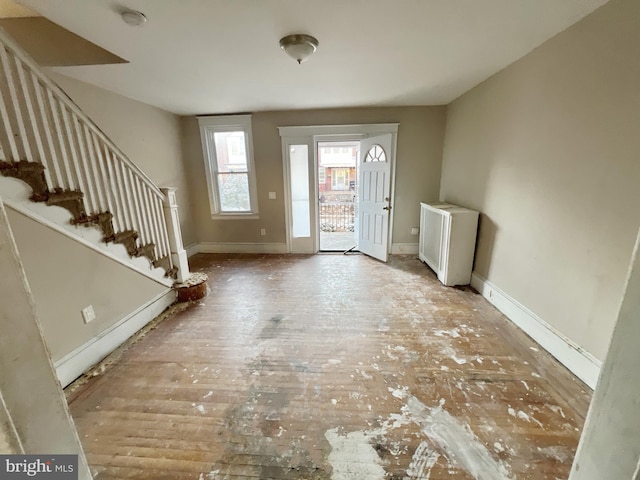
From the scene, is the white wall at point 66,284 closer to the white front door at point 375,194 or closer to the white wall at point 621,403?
the white wall at point 621,403

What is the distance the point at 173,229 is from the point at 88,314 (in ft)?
3.76

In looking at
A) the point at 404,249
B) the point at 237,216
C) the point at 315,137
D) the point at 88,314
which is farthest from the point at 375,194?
the point at 88,314

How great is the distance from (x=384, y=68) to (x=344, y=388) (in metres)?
2.84

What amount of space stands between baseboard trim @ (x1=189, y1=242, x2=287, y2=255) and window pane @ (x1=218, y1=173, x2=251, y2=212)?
25.4 inches

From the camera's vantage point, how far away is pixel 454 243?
3.15 meters

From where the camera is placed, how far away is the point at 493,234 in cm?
286

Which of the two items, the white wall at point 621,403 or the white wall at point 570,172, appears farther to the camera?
the white wall at point 570,172

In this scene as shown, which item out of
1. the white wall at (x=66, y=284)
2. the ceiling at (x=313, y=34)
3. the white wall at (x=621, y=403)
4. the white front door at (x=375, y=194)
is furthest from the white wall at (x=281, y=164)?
the white wall at (x=621, y=403)

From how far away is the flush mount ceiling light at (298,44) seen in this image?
194 cm

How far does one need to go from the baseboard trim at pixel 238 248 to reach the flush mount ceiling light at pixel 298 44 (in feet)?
10.4

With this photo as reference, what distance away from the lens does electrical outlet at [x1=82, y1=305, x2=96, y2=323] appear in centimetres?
199

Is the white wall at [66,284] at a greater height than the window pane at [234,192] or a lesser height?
lesser

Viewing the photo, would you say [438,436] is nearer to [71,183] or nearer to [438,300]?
[438,300]

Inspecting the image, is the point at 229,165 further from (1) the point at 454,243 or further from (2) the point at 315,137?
(1) the point at 454,243
